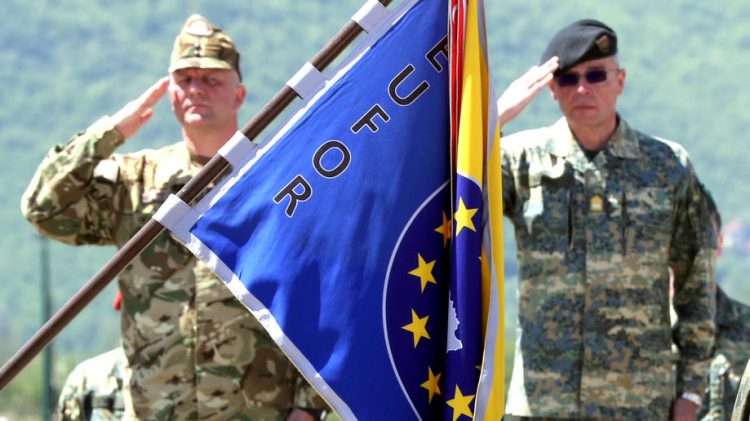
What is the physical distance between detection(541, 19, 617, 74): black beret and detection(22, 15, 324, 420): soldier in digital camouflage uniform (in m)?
1.42

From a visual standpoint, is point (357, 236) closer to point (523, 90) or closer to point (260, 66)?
point (523, 90)

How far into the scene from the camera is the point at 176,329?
8266 mm

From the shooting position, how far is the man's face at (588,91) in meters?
8.55

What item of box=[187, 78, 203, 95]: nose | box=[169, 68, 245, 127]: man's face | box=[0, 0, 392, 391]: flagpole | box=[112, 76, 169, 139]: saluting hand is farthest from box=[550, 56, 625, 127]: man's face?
box=[0, 0, 392, 391]: flagpole

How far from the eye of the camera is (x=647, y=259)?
8.55 m

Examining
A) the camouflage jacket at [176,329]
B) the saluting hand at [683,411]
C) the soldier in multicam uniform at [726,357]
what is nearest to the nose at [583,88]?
the saluting hand at [683,411]

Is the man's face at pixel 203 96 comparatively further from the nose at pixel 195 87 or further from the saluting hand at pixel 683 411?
the saluting hand at pixel 683 411

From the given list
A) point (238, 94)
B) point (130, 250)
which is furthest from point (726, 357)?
point (130, 250)

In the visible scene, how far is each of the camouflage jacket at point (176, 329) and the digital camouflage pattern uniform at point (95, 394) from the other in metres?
1.76

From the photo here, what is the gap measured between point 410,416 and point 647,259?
2165 mm

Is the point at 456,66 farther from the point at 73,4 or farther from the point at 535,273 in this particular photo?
the point at 73,4

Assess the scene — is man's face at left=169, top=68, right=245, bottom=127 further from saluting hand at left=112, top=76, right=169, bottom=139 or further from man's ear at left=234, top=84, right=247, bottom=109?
saluting hand at left=112, top=76, right=169, bottom=139

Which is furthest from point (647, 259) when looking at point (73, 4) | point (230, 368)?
point (73, 4)

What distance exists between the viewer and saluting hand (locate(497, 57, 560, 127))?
8.14 m
